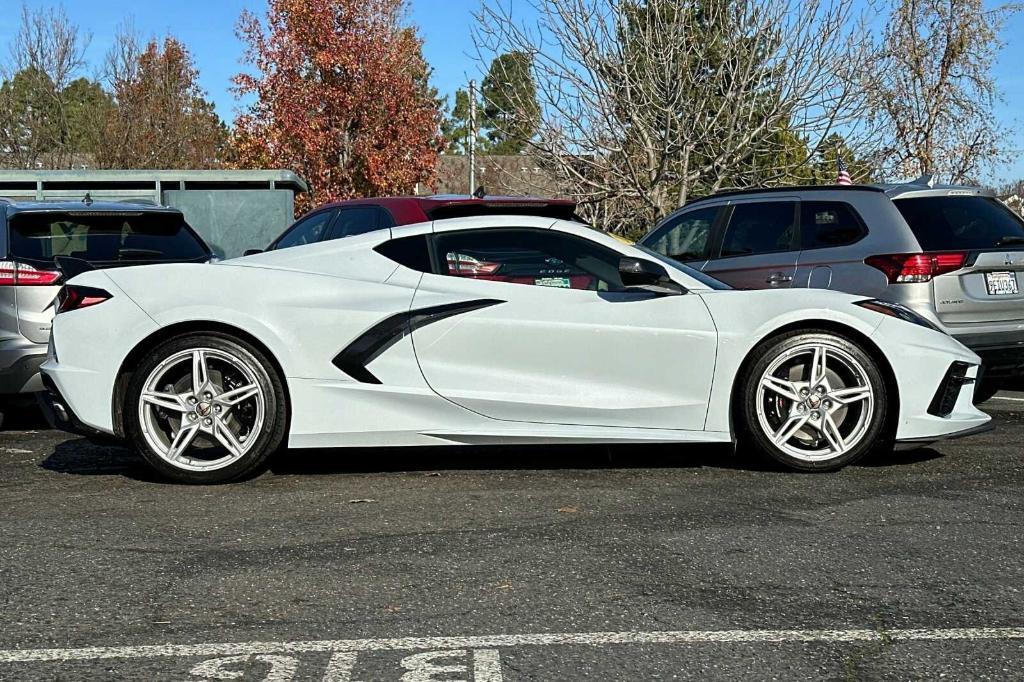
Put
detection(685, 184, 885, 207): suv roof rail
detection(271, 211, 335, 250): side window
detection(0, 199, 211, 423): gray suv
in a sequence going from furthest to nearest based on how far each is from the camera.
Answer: detection(271, 211, 335, 250): side window, detection(685, 184, 885, 207): suv roof rail, detection(0, 199, 211, 423): gray suv

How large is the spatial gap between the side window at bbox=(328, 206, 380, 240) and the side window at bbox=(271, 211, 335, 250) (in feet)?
0.54

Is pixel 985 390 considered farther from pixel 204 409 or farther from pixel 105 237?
pixel 105 237

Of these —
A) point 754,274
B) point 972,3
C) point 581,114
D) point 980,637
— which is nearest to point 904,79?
point 972,3

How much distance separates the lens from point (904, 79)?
76.6ft

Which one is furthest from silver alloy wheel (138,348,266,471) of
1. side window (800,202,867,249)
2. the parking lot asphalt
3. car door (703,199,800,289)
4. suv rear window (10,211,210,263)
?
side window (800,202,867,249)

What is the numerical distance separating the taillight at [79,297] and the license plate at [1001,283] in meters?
5.53

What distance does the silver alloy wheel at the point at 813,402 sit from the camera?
660cm

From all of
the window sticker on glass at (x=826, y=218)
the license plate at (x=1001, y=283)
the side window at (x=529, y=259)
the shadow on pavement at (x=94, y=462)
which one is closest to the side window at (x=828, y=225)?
the window sticker on glass at (x=826, y=218)

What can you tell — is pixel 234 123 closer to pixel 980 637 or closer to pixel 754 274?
pixel 754 274

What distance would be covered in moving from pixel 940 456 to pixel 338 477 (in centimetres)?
324

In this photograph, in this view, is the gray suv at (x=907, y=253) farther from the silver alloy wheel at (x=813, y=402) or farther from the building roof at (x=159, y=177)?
the building roof at (x=159, y=177)

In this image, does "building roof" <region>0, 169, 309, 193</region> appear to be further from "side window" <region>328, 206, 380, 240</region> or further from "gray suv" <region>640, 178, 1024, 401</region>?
"gray suv" <region>640, 178, 1024, 401</region>

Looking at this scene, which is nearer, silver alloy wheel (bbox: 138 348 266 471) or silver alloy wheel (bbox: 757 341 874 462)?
silver alloy wheel (bbox: 138 348 266 471)

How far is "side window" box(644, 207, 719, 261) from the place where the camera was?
10336mm
